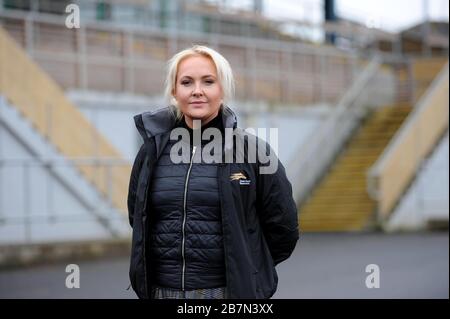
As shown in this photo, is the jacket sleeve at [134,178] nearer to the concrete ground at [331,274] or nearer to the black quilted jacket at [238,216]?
the black quilted jacket at [238,216]

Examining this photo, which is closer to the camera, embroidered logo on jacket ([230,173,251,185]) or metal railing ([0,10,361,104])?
embroidered logo on jacket ([230,173,251,185])

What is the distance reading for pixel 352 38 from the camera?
86.3 ft

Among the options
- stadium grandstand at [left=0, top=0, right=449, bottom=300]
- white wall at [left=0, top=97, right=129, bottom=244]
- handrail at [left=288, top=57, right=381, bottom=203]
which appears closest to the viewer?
white wall at [left=0, top=97, right=129, bottom=244]

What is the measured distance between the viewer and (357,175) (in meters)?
21.0

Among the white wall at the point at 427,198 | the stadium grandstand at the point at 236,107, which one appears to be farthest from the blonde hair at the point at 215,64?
the white wall at the point at 427,198

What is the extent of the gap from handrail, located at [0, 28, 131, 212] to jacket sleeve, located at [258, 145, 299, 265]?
39.2 feet

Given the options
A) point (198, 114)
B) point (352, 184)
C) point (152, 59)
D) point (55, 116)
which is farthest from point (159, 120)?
point (352, 184)

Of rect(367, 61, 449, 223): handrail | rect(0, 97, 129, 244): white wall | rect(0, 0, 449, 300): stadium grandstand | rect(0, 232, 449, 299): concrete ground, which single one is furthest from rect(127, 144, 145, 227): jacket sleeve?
rect(367, 61, 449, 223): handrail

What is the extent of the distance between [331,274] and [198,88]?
8995 millimetres

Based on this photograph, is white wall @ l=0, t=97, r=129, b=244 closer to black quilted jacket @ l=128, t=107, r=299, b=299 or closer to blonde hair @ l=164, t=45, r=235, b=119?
black quilted jacket @ l=128, t=107, r=299, b=299

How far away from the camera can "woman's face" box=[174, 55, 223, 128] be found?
337 cm

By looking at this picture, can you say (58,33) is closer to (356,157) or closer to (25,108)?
(25,108)
